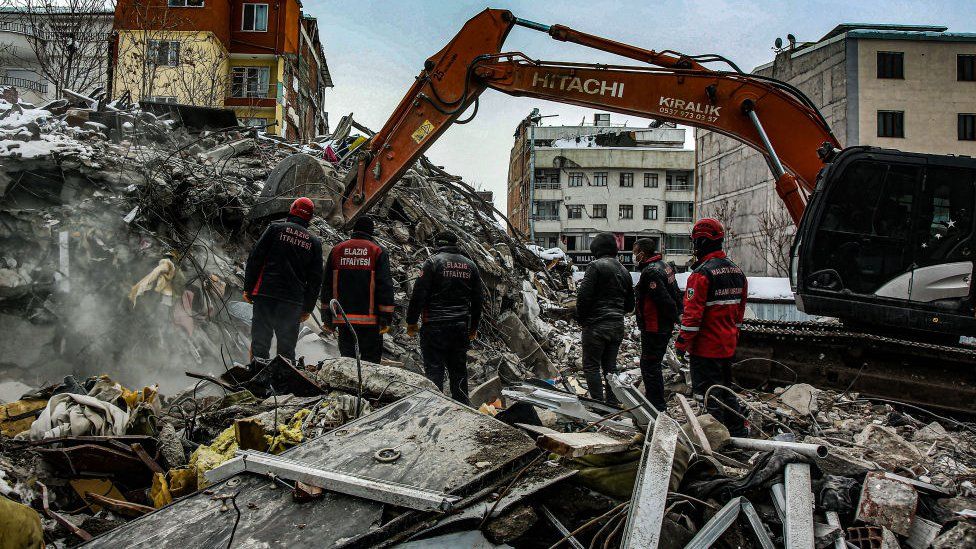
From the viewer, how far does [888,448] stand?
4355 millimetres

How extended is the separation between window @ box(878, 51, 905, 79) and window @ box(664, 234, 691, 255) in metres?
22.2

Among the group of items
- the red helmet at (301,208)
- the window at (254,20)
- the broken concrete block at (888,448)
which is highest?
the window at (254,20)

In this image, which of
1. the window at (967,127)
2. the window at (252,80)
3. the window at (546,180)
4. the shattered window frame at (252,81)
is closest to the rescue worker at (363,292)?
the shattered window frame at (252,81)

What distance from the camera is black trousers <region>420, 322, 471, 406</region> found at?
5.75 metres

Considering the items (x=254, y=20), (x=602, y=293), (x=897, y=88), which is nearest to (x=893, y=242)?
(x=602, y=293)

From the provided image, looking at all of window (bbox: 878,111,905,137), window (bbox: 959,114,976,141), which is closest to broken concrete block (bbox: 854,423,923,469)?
window (bbox: 878,111,905,137)

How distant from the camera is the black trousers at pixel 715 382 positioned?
16.3 ft

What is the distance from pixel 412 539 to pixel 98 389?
286cm

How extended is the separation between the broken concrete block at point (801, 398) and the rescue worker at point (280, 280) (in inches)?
186

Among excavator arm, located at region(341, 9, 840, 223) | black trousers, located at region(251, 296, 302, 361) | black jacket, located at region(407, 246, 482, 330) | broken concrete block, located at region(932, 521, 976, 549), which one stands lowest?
broken concrete block, located at region(932, 521, 976, 549)

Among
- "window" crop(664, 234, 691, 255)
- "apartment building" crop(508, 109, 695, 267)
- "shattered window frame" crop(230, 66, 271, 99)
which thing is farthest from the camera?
"window" crop(664, 234, 691, 255)

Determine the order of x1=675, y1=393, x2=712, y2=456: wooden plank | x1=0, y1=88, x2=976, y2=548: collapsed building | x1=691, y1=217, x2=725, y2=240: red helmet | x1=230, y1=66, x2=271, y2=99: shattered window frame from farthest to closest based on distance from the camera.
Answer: x1=230, y1=66, x2=271, y2=99: shattered window frame, x1=691, y1=217, x2=725, y2=240: red helmet, x1=675, y1=393, x2=712, y2=456: wooden plank, x1=0, y1=88, x2=976, y2=548: collapsed building

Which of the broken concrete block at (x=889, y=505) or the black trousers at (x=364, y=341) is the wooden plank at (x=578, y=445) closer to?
the broken concrete block at (x=889, y=505)

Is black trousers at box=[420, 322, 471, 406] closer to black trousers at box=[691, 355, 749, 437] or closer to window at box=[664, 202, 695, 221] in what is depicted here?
black trousers at box=[691, 355, 749, 437]
